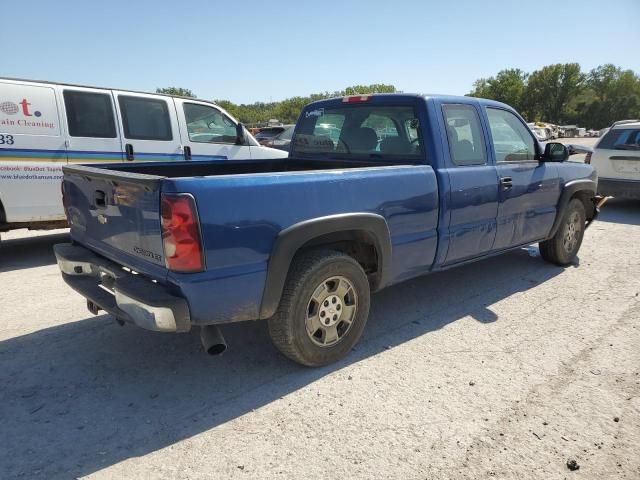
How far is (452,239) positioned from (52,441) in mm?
3087

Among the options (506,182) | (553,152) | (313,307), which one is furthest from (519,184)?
(313,307)

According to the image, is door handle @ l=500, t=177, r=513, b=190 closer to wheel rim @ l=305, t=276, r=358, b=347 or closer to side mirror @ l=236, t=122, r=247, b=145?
wheel rim @ l=305, t=276, r=358, b=347

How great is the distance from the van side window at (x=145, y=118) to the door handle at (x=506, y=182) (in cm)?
474

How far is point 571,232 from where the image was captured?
5.69 meters

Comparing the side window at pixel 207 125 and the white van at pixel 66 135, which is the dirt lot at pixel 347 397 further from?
the side window at pixel 207 125

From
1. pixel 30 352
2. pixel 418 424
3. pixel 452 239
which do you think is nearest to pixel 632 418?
pixel 418 424

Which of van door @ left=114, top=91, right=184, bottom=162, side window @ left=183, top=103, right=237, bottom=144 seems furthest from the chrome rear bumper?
side window @ left=183, top=103, right=237, bottom=144

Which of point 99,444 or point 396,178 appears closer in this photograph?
point 99,444

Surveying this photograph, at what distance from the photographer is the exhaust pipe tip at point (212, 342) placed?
2.77m

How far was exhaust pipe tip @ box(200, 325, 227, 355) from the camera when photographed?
2.77 m

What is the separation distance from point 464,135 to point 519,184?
0.88m

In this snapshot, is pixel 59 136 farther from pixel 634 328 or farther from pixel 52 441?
pixel 634 328

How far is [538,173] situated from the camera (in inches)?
191

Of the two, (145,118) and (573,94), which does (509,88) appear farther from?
(145,118)
